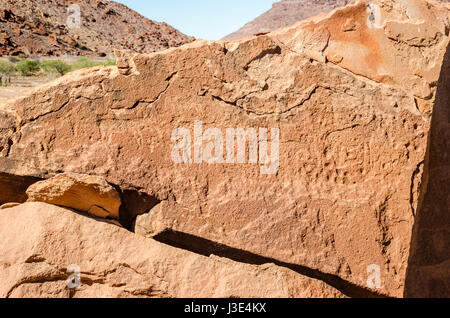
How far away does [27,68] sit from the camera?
63.2 ft

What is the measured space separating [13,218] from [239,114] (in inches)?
53.7

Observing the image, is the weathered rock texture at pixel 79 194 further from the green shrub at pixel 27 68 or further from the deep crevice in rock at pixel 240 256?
the green shrub at pixel 27 68

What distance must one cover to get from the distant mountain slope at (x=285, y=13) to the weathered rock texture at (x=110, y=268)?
77.3m

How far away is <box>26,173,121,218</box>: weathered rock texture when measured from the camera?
7.09 feet

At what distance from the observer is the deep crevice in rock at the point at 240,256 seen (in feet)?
7.09

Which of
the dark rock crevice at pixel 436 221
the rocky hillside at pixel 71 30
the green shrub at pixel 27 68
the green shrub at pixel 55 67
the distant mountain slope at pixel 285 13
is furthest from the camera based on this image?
the distant mountain slope at pixel 285 13

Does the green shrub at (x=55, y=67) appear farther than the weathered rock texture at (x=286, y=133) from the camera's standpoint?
Yes

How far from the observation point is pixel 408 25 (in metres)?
2.17

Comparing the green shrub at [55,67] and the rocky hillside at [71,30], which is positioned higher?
the rocky hillside at [71,30]

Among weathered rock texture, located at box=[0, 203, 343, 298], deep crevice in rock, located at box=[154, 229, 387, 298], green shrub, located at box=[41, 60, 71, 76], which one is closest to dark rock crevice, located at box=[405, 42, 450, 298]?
deep crevice in rock, located at box=[154, 229, 387, 298]

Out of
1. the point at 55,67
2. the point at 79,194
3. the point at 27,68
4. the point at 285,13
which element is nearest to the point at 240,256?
the point at 79,194

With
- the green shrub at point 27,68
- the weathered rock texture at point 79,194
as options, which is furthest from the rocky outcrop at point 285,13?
the weathered rock texture at point 79,194

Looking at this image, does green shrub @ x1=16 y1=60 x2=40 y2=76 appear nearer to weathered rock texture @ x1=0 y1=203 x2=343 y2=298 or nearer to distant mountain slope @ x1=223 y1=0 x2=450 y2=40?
weathered rock texture @ x1=0 y1=203 x2=343 y2=298

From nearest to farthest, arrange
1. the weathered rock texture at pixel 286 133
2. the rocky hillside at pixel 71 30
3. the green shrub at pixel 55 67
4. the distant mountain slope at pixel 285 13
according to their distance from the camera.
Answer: the weathered rock texture at pixel 286 133
the green shrub at pixel 55 67
the rocky hillside at pixel 71 30
the distant mountain slope at pixel 285 13
